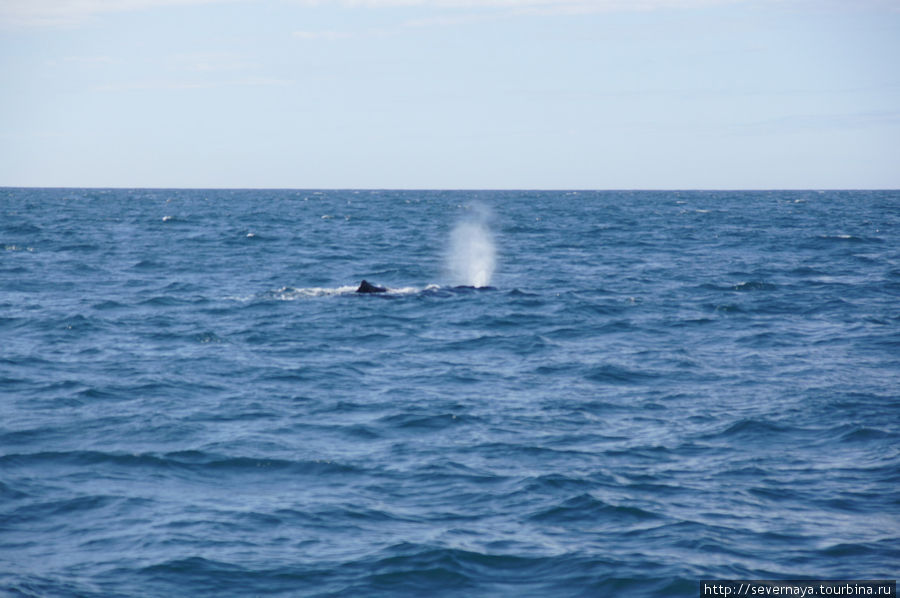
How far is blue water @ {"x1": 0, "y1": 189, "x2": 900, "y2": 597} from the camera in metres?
10.8

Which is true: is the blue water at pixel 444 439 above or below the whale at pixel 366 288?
below

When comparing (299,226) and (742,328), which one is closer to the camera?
(742,328)

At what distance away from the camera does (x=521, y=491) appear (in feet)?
42.7

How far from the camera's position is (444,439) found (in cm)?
1559

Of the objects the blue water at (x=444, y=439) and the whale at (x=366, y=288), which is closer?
the blue water at (x=444, y=439)

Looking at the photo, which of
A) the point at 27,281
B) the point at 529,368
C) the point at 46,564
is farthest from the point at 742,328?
the point at 27,281

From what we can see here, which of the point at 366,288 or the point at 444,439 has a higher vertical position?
the point at 366,288

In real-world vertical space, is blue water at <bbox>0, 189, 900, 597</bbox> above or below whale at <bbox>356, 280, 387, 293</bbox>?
below

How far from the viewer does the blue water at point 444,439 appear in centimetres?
1083

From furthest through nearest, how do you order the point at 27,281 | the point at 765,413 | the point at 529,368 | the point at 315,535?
1. the point at 27,281
2. the point at 529,368
3. the point at 765,413
4. the point at 315,535

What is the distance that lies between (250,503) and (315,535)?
1.57 meters

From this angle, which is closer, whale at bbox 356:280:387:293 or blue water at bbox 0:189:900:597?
blue water at bbox 0:189:900:597

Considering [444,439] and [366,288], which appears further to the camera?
[366,288]

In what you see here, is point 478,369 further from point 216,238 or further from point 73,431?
point 216,238
